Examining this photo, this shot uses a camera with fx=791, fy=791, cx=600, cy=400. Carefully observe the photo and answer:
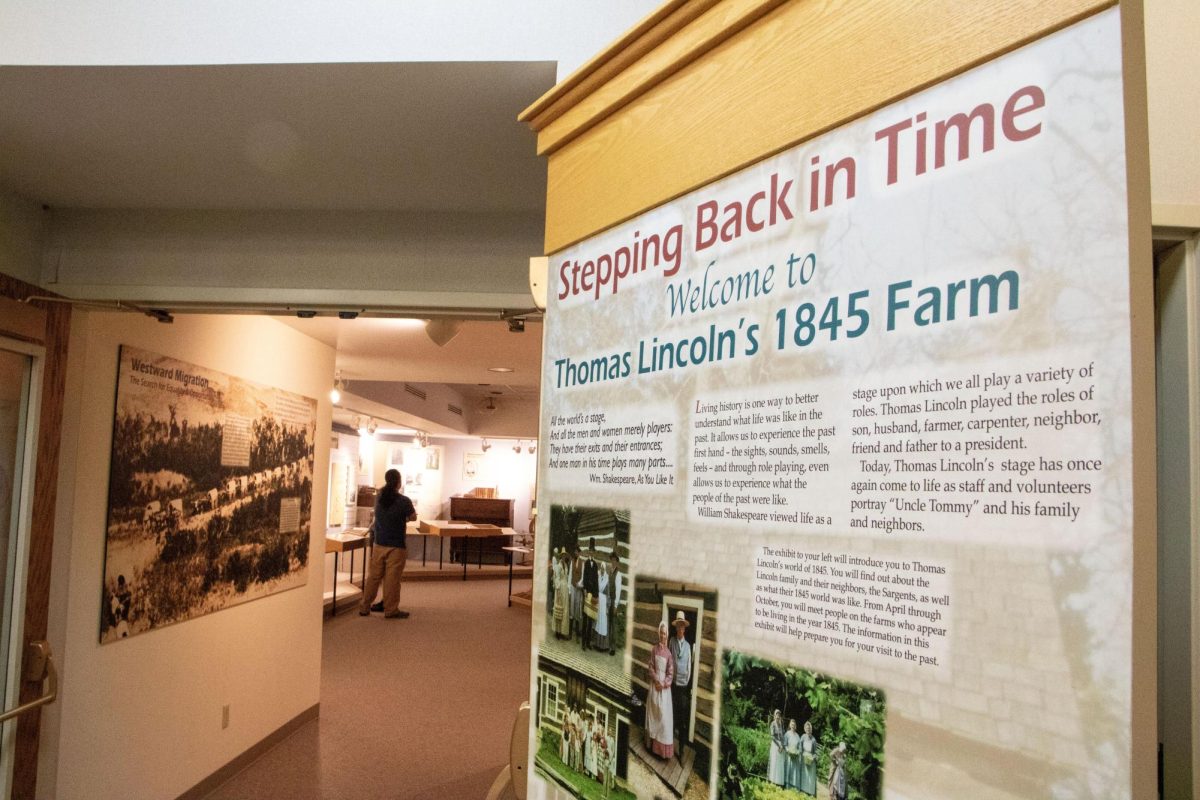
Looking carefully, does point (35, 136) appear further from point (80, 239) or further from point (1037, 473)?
point (1037, 473)

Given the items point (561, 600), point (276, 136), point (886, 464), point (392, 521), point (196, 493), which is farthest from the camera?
point (392, 521)

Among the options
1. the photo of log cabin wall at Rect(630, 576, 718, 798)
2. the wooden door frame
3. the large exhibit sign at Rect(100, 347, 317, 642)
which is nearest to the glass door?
the wooden door frame

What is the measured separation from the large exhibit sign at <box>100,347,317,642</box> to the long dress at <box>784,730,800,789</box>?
134 inches

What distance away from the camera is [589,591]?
1.25 metres

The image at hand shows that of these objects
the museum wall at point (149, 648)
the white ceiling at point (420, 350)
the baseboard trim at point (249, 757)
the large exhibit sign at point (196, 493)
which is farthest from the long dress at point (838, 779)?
the baseboard trim at point (249, 757)

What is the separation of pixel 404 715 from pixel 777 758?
19.1ft

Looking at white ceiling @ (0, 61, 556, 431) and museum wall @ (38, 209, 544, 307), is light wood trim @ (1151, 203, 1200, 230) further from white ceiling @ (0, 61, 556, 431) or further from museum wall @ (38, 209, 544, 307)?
museum wall @ (38, 209, 544, 307)

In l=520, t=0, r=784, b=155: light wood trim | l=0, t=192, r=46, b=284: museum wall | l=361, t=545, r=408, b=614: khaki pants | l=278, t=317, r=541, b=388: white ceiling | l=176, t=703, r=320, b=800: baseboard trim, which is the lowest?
l=176, t=703, r=320, b=800: baseboard trim

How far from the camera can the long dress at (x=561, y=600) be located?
51.2 inches

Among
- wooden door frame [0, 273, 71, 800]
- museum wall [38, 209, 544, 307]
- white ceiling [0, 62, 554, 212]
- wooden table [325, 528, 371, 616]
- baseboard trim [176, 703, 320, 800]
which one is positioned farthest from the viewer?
wooden table [325, 528, 371, 616]

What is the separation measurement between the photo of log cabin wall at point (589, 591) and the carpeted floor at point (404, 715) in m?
3.82

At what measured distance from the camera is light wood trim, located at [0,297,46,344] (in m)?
2.70

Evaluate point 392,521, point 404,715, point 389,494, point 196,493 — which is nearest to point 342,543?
point 392,521

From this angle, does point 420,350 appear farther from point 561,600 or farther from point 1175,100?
point 1175,100
